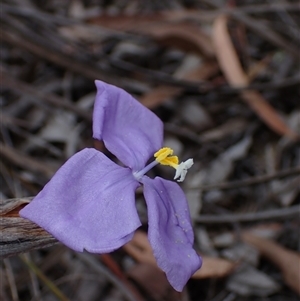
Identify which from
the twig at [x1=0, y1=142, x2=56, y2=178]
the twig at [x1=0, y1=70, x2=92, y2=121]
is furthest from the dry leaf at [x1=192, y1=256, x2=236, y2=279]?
the twig at [x1=0, y1=70, x2=92, y2=121]

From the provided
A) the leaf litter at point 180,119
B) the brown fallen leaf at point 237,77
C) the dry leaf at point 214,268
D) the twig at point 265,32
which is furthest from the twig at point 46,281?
the twig at point 265,32

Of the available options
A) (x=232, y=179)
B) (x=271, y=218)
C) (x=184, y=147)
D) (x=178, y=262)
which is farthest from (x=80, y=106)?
(x=178, y=262)

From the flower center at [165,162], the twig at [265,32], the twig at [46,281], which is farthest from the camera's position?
the twig at [265,32]

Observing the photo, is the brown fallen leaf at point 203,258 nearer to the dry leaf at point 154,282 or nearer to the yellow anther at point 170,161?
the dry leaf at point 154,282

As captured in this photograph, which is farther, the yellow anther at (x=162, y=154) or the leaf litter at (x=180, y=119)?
the leaf litter at (x=180, y=119)

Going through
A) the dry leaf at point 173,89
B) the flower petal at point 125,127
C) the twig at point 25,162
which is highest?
the dry leaf at point 173,89

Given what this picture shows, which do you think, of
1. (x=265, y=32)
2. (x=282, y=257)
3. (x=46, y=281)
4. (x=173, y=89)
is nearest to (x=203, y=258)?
(x=282, y=257)

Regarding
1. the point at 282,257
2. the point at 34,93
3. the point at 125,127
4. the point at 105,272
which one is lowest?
the point at 282,257

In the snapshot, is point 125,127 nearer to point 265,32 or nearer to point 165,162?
point 165,162

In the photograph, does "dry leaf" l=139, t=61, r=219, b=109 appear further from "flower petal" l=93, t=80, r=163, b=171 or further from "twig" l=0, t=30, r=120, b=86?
"flower petal" l=93, t=80, r=163, b=171
